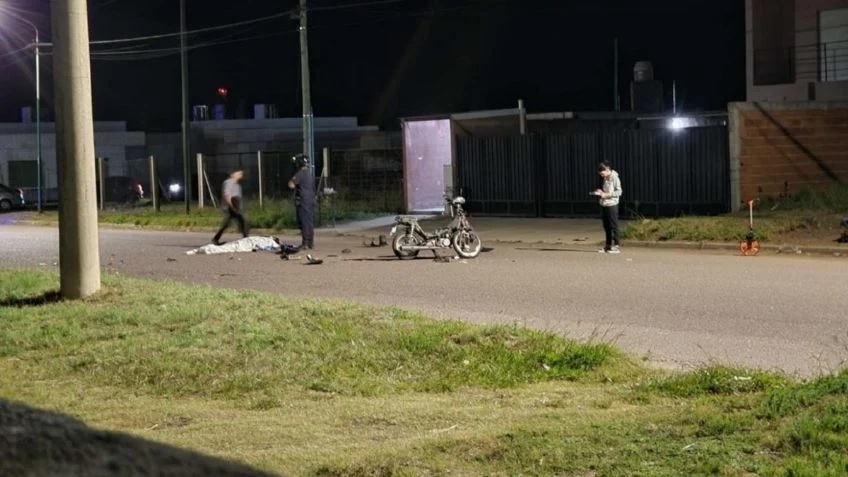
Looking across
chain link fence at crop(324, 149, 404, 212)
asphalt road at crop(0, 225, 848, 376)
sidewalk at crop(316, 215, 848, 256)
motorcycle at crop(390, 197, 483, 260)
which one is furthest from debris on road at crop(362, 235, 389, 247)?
chain link fence at crop(324, 149, 404, 212)

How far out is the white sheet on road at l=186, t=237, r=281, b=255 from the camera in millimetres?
22562

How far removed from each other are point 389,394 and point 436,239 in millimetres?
11613

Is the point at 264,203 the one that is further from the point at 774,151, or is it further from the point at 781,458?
the point at 781,458

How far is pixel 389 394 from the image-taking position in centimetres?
856

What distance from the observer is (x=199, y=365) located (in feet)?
31.1

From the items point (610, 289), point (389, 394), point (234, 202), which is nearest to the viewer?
point (389, 394)

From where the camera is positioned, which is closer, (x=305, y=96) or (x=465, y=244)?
(x=465, y=244)

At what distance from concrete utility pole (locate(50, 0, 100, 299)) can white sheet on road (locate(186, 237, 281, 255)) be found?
Answer: 9.28 meters

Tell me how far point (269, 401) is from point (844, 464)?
168 inches

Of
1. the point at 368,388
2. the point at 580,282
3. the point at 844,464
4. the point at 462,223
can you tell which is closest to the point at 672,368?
the point at 368,388

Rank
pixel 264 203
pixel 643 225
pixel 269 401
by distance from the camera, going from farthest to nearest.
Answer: pixel 264 203 < pixel 643 225 < pixel 269 401

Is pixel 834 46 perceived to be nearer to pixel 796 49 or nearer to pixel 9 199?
pixel 796 49

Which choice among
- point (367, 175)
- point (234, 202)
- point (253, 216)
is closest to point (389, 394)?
point (234, 202)

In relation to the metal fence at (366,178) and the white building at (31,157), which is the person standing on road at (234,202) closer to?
the metal fence at (366,178)
